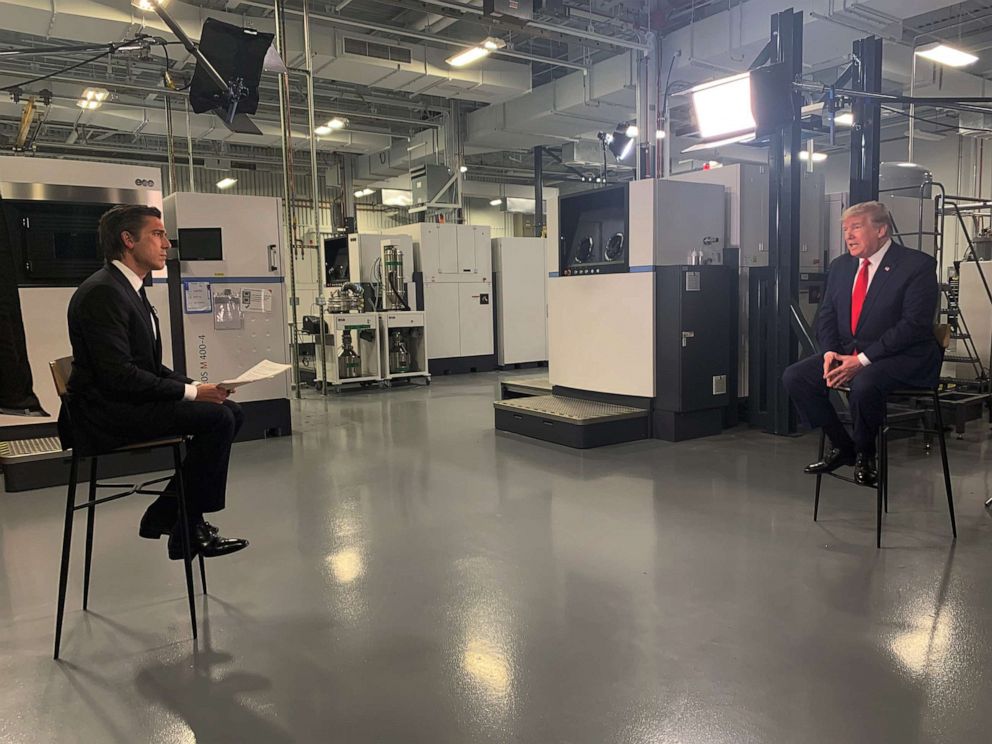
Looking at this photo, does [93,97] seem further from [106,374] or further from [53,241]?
[106,374]

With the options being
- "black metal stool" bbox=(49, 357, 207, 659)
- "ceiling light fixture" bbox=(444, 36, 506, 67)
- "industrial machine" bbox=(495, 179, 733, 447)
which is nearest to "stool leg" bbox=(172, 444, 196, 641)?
"black metal stool" bbox=(49, 357, 207, 659)

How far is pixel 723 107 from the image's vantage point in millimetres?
6258

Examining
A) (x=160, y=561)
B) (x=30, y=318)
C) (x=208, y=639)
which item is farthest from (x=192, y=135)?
(x=208, y=639)

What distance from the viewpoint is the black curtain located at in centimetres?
118

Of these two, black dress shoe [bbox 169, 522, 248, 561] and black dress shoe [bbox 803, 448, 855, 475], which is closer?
black dress shoe [bbox 169, 522, 248, 561]

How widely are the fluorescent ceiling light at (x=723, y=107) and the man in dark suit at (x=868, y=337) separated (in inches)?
112

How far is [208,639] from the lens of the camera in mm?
2418

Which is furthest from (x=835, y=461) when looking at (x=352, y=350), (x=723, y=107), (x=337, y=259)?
(x=337, y=259)

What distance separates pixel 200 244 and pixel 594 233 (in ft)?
10.7

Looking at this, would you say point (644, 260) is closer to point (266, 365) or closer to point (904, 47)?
point (266, 365)

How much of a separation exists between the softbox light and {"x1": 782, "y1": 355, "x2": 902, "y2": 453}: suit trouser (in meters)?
4.23

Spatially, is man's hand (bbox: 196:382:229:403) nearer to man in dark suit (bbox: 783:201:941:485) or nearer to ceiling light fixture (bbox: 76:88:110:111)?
man in dark suit (bbox: 783:201:941:485)

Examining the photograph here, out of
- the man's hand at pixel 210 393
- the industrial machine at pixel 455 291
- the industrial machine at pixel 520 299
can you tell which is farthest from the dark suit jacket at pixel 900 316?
the industrial machine at pixel 520 299

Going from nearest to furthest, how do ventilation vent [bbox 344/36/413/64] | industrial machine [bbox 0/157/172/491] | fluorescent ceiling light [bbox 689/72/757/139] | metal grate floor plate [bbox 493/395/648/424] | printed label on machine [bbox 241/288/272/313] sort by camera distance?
industrial machine [bbox 0/157/172/491]
metal grate floor plate [bbox 493/395/648/424]
printed label on machine [bbox 241/288/272/313]
fluorescent ceiling light [bbox 689/72/757/139]
ventilation vent [bbox 344/36/413/64]
